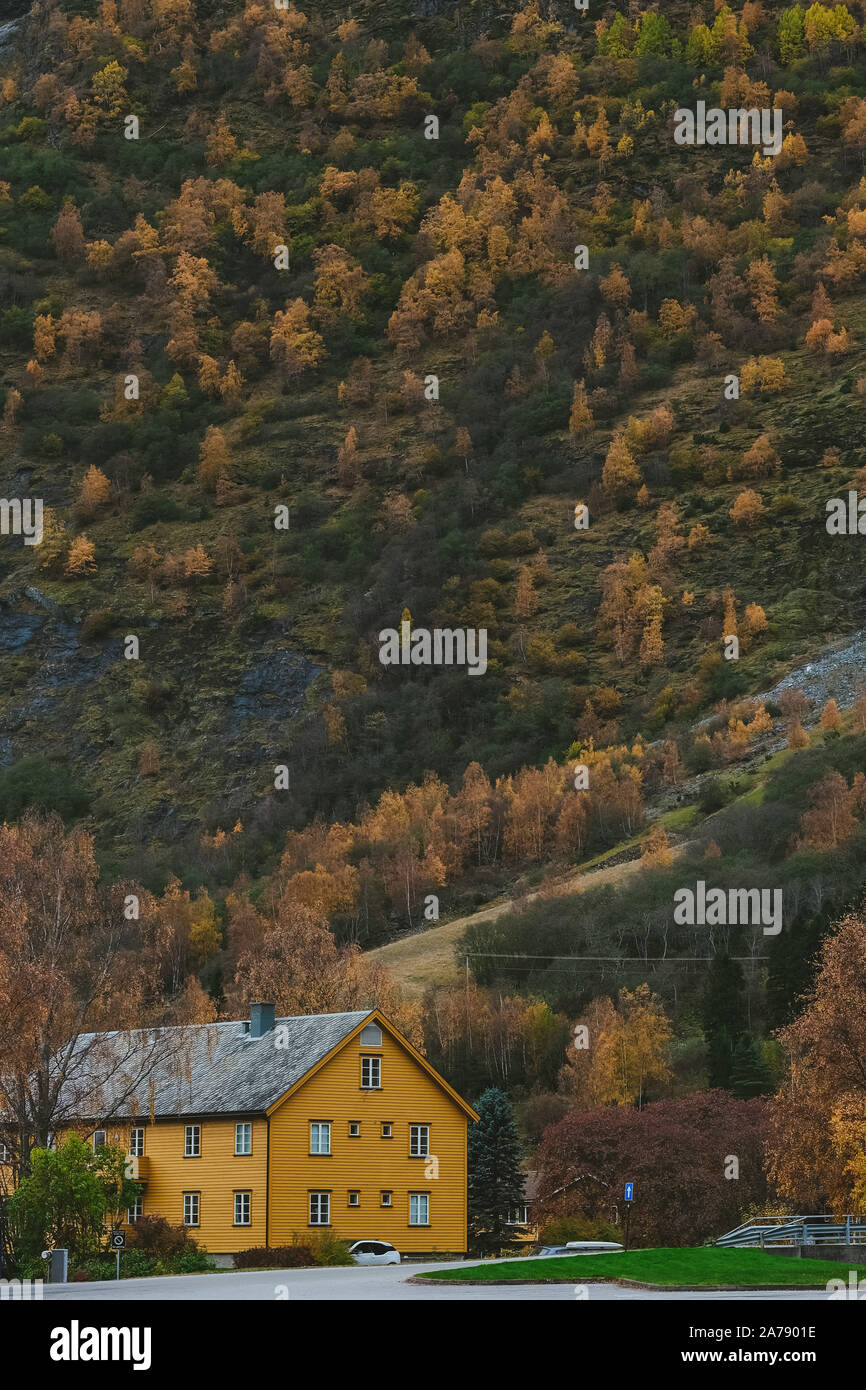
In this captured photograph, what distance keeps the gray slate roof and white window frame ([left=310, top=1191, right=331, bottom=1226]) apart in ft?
12.1

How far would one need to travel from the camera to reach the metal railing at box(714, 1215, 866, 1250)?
45500mm

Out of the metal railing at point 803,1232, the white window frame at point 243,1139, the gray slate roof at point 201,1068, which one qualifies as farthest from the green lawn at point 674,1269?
the gray slate roof at point 201,1068

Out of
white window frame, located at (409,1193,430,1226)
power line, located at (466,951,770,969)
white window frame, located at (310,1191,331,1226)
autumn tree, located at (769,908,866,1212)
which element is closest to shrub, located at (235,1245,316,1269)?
white window frame, located at (310,1191,331,1226)

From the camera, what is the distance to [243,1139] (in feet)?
202

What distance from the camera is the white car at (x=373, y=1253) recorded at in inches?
2293

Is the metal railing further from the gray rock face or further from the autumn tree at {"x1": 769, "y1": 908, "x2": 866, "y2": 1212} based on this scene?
the gray rock face

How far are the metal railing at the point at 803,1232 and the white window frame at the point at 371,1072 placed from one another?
13.8 metres

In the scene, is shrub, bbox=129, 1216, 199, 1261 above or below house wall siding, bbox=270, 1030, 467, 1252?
below

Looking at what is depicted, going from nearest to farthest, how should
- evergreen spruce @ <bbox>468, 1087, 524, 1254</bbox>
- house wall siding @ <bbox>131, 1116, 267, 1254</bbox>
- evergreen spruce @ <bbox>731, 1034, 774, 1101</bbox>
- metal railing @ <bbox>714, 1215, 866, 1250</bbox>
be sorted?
metal railing @ <bbox>714, 1215, 866, 1250</bbox> < house wall siding @ <bbox>131, 1116, 267, 1254</bbox> < evergreen spruce @ <bbox>468, 1087, 524, 1254</bbox> < evergreen spruce @ <bbox>731, 1034, 774, 1101</bbox>

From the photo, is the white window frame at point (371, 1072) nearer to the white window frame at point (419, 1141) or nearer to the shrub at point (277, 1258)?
the white window frame at point (419, 1141)

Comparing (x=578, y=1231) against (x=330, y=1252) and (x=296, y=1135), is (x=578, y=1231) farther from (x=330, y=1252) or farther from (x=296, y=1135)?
(x=296, y=1135)

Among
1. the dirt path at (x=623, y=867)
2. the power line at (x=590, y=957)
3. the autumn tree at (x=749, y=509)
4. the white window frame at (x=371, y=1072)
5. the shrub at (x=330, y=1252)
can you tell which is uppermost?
the autumn tree at (x=749, y=509)
